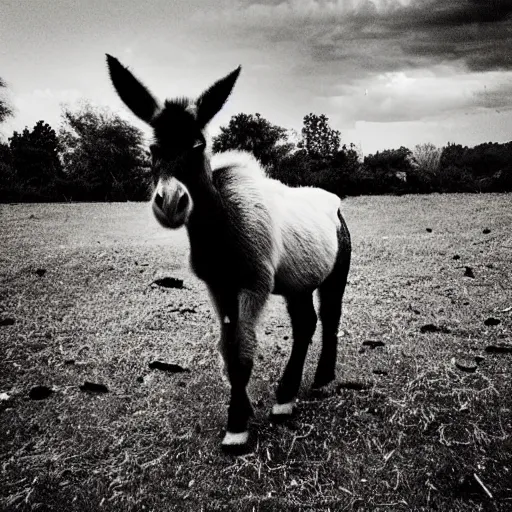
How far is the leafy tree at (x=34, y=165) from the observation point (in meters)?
14.9

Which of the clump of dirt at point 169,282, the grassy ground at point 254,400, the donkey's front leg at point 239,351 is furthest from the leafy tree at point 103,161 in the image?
the donkey's front leg at point 239,351

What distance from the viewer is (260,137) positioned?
12820 mm

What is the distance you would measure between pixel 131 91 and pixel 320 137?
1325 cm

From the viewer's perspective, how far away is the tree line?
13.1m

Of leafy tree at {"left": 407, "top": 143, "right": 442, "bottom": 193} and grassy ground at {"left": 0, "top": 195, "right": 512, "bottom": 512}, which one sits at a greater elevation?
leafy tree at {"left": 407, "top": 143, "right": 442, "bottom": 193}

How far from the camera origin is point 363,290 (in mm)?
6039

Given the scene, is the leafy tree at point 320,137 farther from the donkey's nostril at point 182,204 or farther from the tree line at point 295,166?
the donkey's nostril at point 182,204

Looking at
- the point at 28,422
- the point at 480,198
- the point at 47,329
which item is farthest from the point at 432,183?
the point at 28,422

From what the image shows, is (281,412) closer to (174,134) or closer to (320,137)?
(174,134)

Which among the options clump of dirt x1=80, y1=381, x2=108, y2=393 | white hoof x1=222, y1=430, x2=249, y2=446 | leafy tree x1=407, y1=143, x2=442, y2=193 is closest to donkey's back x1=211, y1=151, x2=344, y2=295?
white hoof x1=222, y1=430, x2=249, y2=446

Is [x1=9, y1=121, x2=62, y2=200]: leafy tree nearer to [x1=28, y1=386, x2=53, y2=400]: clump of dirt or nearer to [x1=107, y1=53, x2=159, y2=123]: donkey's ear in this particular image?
[x1=28, y1=386, x2=53, y2=400]: clump of dirt

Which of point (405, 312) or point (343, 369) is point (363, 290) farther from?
point (343, 369)

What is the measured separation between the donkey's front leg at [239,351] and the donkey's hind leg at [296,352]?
0.31 metres

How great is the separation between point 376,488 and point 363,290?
358 centimetres
